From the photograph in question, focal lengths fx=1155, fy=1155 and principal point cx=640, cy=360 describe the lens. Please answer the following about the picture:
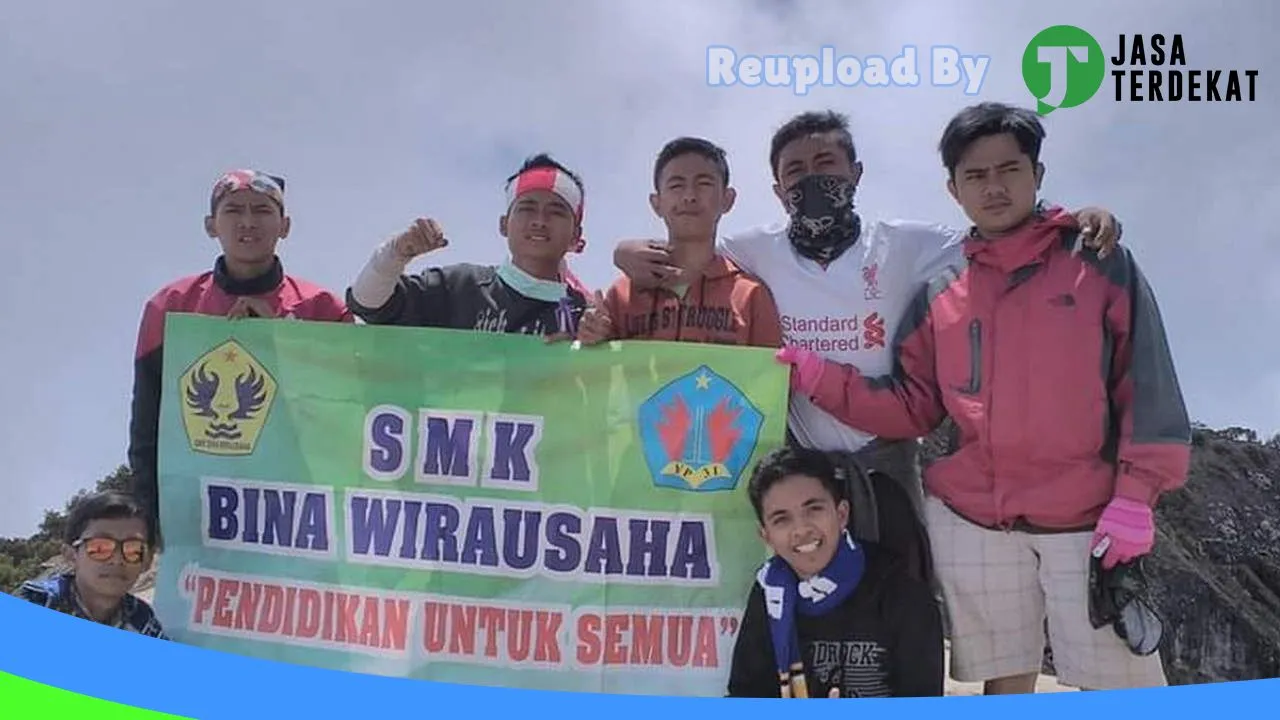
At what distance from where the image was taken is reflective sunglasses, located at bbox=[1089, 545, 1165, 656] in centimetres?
258

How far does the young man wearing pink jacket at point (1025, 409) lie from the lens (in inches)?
102

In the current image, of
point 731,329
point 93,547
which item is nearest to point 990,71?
point 731,329

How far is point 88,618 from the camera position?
9.53 ft

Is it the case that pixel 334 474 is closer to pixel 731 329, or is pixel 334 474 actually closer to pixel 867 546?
pixel 731 329

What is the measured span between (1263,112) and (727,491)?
5.15ft

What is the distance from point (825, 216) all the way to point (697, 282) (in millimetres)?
344

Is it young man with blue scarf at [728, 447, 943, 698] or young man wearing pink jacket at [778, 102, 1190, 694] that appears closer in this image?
young man wearing pink jacket at [778, 102, 1190, 694]

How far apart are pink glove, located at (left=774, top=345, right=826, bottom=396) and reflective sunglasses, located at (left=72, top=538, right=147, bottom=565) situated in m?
1.68

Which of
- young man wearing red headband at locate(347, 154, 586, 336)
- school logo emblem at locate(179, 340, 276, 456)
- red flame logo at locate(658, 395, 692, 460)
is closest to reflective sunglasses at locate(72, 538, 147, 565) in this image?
school logo emblem at locate(179, 340, 276, 456)

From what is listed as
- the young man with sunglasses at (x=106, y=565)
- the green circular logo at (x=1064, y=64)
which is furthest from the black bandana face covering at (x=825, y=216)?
the young man with sunglasses at (x=106, y=565)

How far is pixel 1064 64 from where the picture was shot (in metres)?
2.73

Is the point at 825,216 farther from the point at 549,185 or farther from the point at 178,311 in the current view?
the point at 178,311

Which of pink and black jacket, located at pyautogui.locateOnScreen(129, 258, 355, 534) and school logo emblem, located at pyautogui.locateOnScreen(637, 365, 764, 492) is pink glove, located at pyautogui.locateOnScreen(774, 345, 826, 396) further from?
pink and black jacket, located at pyautogui.locateOnScreen(129, 258, 355, 534)

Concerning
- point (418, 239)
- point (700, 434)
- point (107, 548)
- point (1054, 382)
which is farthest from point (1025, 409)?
point (107, 548)
